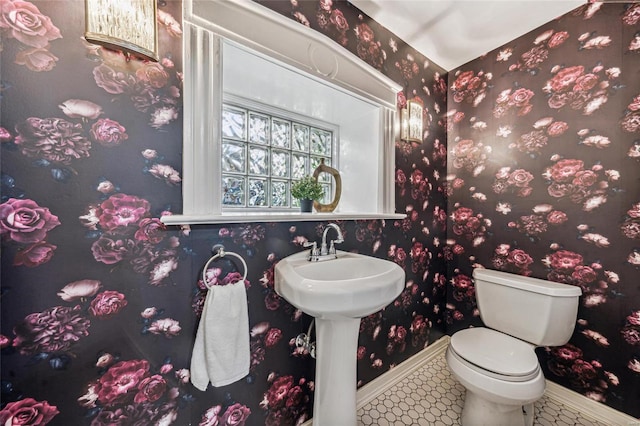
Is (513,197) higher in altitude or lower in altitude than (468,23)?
lower

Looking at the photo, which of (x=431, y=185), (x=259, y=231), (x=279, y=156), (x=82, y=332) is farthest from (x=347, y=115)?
(x=82, y=332)

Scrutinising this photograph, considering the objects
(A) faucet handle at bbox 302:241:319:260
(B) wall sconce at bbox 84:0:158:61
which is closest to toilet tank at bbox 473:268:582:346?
(A) faucet handle at bbox 302:241:319:260

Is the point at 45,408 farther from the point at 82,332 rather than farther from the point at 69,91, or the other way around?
the point at 69,91

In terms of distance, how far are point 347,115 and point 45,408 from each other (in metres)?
1.81

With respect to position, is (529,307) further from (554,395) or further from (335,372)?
(335,372)

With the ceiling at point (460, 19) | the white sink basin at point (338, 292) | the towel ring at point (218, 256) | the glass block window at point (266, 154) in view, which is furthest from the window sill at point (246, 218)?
the ceiling at point (460, 19)

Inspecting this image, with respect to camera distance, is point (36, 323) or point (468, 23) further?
point (468, 23)

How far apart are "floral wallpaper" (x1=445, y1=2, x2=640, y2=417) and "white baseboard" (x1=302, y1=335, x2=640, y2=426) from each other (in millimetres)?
41

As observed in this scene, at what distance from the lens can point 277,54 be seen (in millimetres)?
1053

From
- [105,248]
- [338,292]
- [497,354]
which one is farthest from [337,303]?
[497,354]

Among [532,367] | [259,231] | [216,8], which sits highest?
[216,8]

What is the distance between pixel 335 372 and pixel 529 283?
120 cm

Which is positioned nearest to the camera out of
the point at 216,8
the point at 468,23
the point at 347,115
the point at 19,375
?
the point at 19,375

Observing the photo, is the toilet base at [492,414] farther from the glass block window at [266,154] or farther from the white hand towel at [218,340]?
the glass block window at [266,154]
